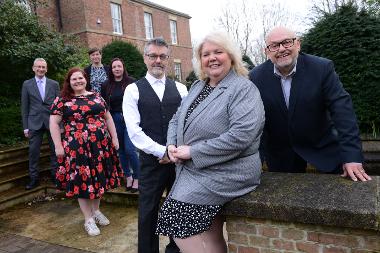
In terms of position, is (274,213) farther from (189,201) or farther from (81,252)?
(81,252)

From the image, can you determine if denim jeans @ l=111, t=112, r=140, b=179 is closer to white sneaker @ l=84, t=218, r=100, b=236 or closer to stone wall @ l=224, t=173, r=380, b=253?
white sneaker @ l=84, t=218, r=100, b=236

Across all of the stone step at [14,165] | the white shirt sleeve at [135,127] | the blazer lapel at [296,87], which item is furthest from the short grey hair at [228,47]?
the stone step at [14,165]

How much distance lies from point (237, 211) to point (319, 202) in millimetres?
492

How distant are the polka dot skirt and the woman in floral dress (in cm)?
216

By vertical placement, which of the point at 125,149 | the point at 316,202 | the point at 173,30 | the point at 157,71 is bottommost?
the point at 316,202

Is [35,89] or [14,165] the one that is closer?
[35,89]

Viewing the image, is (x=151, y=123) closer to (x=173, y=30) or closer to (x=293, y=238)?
(x=293, y=238)

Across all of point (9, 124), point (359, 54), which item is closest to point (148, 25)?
point (9, 124)

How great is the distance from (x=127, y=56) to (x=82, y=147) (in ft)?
28.5

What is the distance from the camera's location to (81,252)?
3.70m

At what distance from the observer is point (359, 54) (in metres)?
5.64

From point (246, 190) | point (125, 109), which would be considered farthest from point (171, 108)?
point (246, 190)

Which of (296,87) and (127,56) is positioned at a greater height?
(127,56)

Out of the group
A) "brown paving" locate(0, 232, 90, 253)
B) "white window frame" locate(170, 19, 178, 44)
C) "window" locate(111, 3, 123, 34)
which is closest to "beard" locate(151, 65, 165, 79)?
"brown paving" locate(0, 232, 90, 253)
